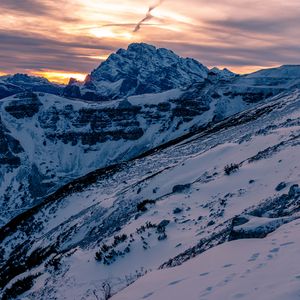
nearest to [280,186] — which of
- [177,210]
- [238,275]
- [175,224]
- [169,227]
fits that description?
[175,224]

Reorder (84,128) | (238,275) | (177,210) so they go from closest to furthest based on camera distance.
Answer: (238,275), (177,210), (84,128)

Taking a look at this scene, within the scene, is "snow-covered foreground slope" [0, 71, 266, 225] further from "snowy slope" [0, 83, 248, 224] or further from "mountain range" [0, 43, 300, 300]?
"mountain range" [0, 43, 300, 300]

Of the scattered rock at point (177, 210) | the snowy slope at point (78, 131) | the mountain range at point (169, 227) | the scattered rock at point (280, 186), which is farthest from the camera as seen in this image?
the snowy slope at point (78, 131)

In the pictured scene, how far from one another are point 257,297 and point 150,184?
27753 mm

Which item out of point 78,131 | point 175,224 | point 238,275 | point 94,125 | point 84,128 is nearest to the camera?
point 238,275

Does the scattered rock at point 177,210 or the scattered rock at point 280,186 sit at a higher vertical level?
the scattered rock at point 280,186

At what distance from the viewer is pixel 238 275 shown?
907 centimetres

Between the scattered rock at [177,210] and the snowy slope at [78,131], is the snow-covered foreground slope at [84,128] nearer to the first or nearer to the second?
the snowy slope at [78,131]

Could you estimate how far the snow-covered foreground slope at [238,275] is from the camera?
7.94 meters

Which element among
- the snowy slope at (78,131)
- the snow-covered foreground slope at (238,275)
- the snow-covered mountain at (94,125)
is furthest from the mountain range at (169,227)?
the snow-covered mountain at (94,125)

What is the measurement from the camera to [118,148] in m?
153

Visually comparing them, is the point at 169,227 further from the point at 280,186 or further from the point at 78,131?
the point at 78,131

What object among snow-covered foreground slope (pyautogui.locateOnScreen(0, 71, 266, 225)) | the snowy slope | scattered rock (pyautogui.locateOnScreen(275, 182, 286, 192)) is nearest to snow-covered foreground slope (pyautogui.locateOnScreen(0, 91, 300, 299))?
scattered rock (pyautogui.locateOnScreen(275, 182, 286, 192))

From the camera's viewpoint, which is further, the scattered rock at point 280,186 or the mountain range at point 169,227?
the scattered rock at point 280,186
